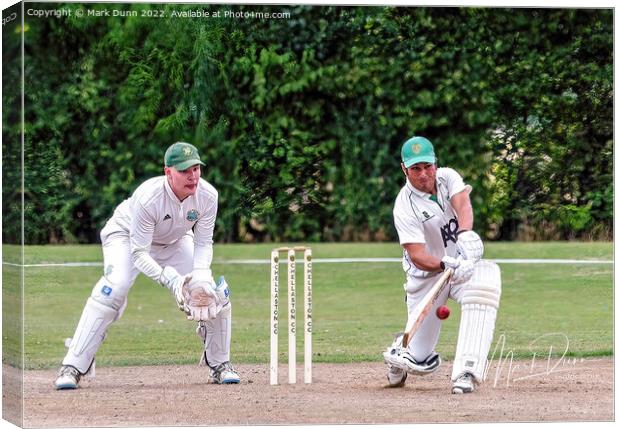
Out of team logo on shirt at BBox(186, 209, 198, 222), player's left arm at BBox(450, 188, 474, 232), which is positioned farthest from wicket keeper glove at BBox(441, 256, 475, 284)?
team logo on shirt at BBox(186, 209, 198, 222)

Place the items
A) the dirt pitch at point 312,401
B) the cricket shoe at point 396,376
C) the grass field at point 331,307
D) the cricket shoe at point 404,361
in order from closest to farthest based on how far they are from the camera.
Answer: the dirt pitch at point 312,401 → the cricket shoe at point 404,361 → the cricket shoe at point 396,376 → the grass field at point 331,307

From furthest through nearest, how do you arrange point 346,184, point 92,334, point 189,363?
point 189,363 < point 346,184 < point 92,334

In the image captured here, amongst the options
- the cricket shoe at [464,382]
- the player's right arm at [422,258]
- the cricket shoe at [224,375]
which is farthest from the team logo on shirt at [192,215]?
the cricket shoe at [464,382]

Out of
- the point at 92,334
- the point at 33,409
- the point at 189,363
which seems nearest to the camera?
the point at 33,409

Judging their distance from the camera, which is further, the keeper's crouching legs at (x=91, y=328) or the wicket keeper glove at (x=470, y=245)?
the keeper's crouching legs at (x=91, y=328)

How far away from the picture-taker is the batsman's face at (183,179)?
847 cm

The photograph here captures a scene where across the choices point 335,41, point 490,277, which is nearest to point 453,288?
point 490,277

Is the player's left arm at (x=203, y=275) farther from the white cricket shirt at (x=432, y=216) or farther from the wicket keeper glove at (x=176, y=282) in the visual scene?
the white cricket shirt at (x=432, y=216)

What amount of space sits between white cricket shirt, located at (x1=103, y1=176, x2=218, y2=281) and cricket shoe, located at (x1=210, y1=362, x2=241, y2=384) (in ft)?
1.95

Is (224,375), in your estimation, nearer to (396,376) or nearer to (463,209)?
(396,376)

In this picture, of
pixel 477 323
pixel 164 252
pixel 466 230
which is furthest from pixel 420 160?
pixel 164 252

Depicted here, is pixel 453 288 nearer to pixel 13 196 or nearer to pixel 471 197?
pixel 471 197

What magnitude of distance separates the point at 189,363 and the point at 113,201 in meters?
1.44

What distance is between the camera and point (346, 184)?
923 cm
